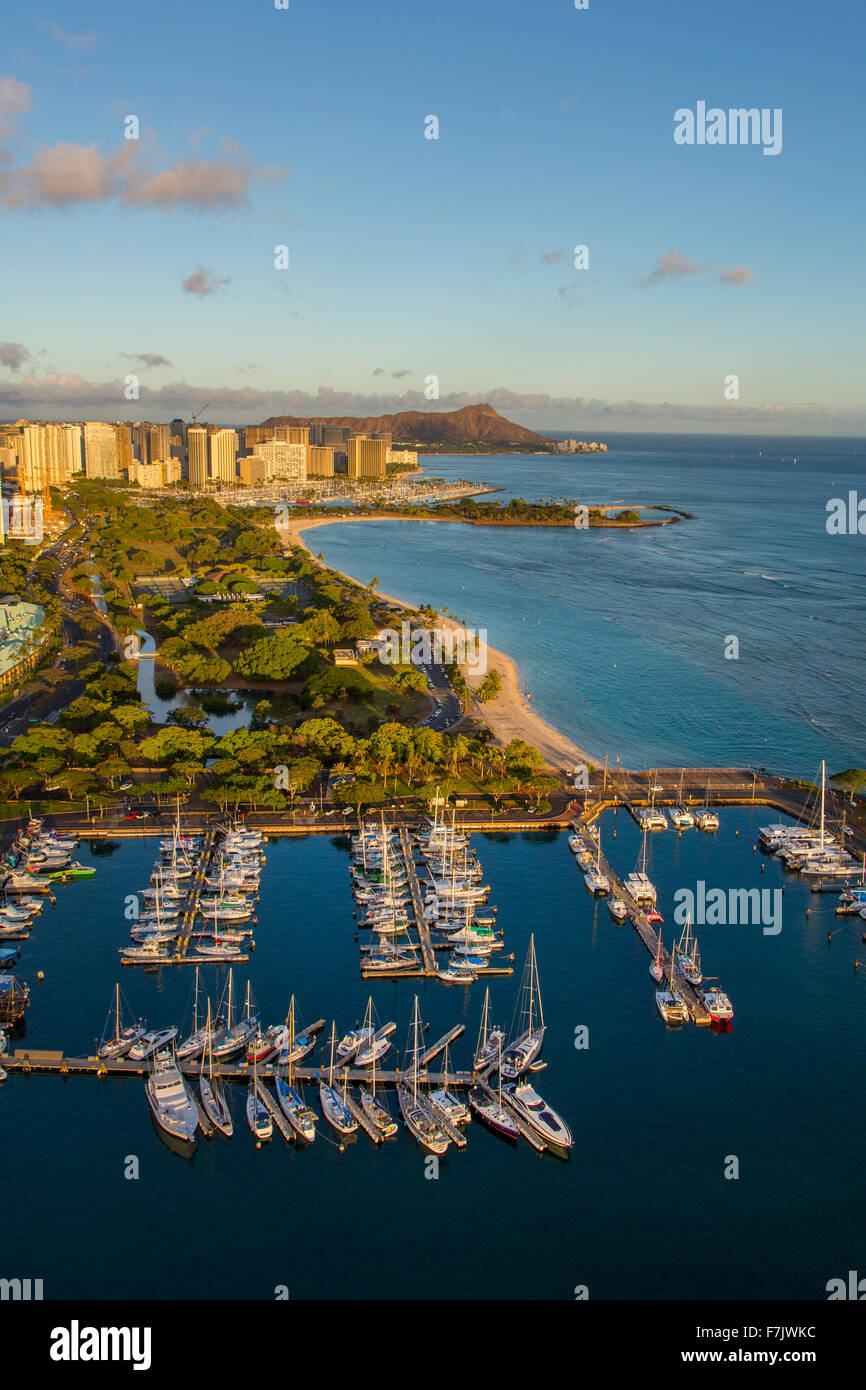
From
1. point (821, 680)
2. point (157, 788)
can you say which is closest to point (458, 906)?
point (157, 788)

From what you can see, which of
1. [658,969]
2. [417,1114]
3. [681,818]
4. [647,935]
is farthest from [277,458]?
[417,1114]

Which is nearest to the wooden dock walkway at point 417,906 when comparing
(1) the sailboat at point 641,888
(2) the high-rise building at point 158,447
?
(1) the sailboat at point 641,888

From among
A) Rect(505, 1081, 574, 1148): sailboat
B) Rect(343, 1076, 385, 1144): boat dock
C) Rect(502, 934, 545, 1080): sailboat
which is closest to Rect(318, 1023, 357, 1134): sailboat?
Rect(343, 1076, 385, 1144): boat dock

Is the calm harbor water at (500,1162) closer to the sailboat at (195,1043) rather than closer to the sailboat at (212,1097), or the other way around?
the sailboat at (212,1097)

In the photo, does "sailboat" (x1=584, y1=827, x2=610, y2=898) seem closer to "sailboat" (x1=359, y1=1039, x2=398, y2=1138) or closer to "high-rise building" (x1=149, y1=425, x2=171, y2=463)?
"sailboat" (x1=359, y1=1039, x2=398, y2=1138)

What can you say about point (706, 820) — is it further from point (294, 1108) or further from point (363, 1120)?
point (294, 1108)

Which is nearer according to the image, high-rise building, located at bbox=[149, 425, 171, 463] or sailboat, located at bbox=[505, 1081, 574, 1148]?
sailboat, located at bbox=[505, 1081, 574, 1148]

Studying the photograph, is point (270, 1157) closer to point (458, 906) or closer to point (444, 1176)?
point (444, 1176)
